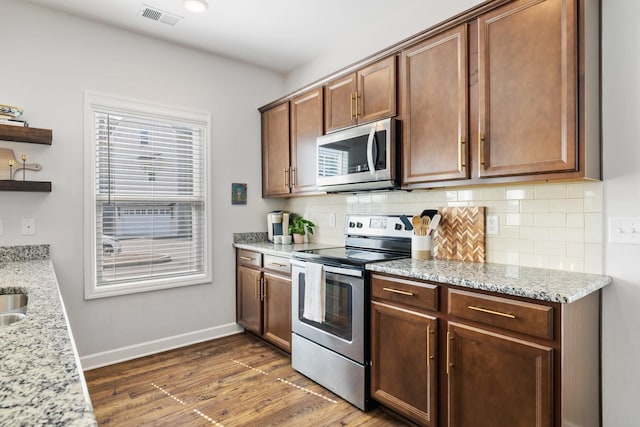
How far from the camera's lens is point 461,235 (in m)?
2.39

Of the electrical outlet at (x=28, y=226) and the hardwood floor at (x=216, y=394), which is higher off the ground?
the electrical outlet at (x=28, y=226)

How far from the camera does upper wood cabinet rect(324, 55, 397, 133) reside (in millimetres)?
2484

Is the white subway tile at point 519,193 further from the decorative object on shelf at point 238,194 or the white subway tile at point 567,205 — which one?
the decorative object on shelf at point 238,194

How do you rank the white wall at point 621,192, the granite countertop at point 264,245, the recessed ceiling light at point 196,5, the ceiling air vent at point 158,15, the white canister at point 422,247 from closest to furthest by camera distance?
the white wall at point 621,192
the white canister at point 422,247
the recessed ceiling light at point 196,5
the ceiling air vent at point 158,15
the granite countertop at point 264,245

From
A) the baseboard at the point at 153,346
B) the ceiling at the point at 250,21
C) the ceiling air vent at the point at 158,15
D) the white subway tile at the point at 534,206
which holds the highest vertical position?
the ceiling at the point at 250,21

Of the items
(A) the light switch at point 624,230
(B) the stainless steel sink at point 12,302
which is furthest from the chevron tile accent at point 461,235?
(B) the stainless steel sink at point 12,302

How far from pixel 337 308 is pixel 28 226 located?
7.34ft

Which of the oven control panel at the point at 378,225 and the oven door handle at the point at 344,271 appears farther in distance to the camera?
the oven control panel at the point at 378,225

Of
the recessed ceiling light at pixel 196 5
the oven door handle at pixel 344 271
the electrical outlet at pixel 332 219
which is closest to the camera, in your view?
the oven door handle at pixel 344 271

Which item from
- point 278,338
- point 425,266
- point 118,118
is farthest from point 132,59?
point 425,266

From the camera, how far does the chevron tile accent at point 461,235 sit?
2295mm

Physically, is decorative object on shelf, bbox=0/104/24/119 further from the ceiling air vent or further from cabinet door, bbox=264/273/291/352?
cabinet door, bbox=264/273/291/352

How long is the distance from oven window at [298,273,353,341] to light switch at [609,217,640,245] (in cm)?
136

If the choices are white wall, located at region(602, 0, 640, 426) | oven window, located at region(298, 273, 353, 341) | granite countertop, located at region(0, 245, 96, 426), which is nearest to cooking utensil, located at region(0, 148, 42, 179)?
granite countertop, located at region(0, 245, 96, 426)
